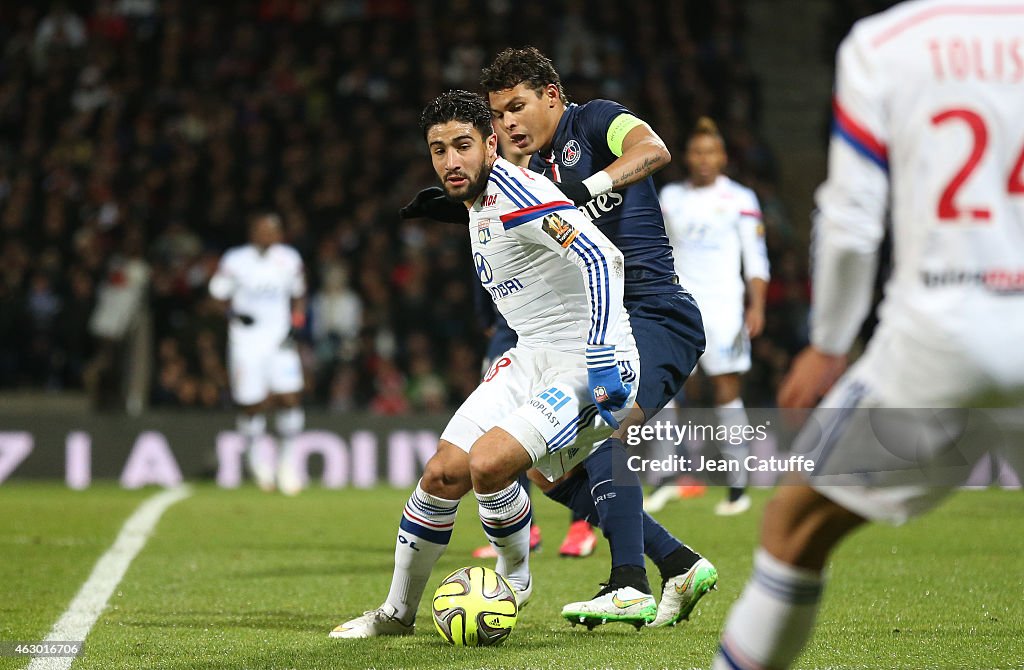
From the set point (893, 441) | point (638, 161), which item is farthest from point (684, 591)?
point (893, 441)

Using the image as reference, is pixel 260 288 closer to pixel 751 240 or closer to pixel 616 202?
pixel 751 240

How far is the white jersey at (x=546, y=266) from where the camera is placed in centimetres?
479

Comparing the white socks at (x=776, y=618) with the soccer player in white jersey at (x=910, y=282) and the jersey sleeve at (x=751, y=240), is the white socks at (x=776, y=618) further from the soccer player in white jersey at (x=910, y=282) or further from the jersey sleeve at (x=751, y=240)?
the jersey sleeve at (x=751, y=240)

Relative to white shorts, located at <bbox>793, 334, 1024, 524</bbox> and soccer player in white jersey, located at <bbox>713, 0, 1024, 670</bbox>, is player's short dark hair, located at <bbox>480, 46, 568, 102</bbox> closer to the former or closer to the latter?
soccer player in white jersey, located at <bbox>713, 0, 1024, 670</bbox>

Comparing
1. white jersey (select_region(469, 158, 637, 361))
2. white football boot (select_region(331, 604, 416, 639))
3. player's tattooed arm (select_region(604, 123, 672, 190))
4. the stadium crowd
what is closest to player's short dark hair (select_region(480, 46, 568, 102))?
player's tattooed arm (select_region(604, 123, 672, 190))

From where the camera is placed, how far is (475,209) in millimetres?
5133

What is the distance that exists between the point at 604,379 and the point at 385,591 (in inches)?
82.9

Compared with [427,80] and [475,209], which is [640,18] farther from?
[475,209]

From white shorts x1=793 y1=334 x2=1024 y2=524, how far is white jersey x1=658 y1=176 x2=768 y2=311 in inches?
266

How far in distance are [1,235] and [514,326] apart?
1197cm

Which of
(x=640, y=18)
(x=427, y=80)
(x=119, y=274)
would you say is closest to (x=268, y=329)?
(x=119, y=274)

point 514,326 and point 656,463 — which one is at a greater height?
point 514,326

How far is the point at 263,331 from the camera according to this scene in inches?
532

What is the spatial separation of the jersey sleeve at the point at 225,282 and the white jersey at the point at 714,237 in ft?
16.8
